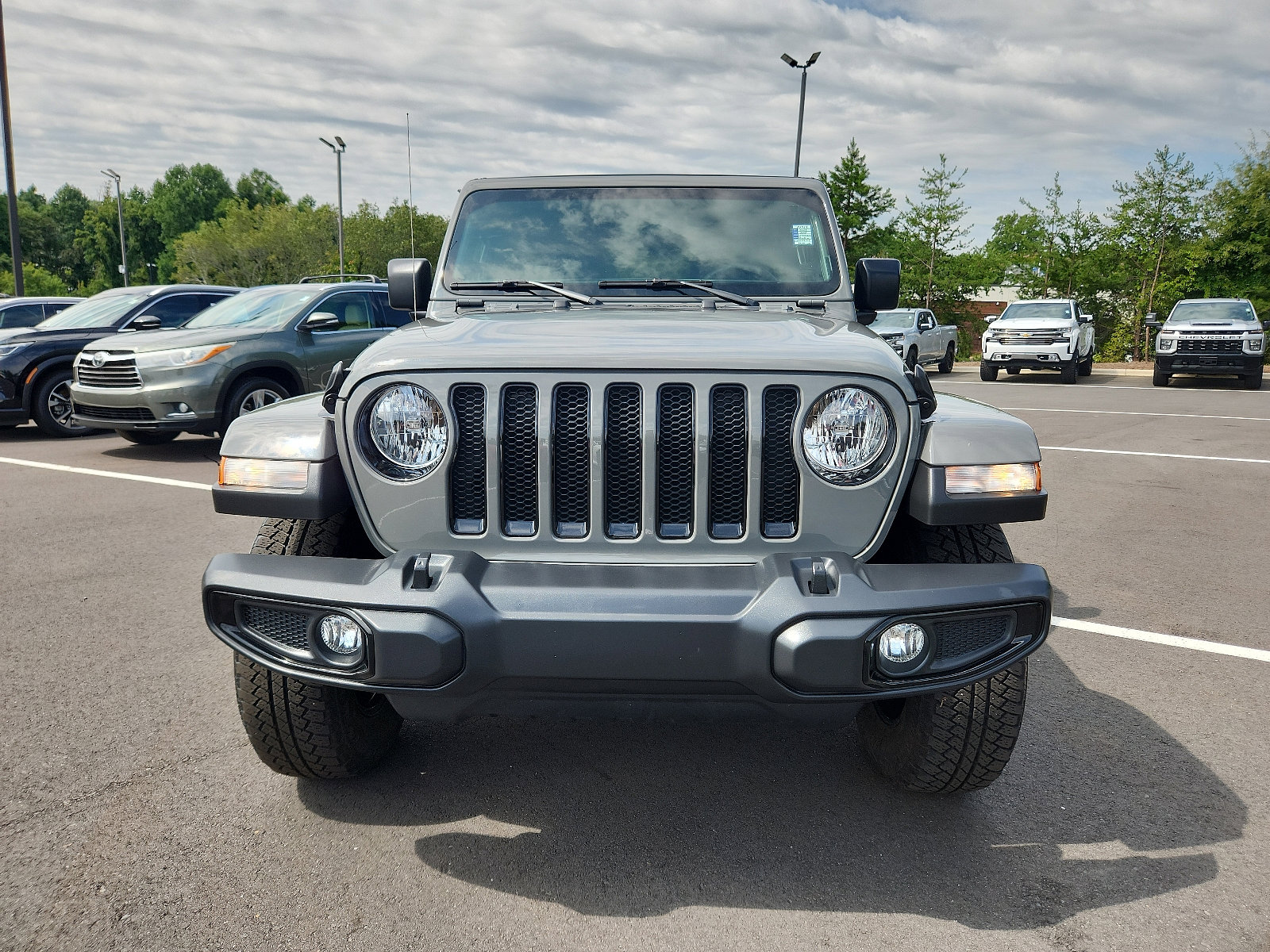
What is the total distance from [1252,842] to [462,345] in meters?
2.51

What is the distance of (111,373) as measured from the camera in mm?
9820

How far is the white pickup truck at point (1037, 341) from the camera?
21.6 m

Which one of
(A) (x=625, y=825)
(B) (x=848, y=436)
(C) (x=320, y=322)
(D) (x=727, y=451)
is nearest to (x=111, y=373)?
(C) (x=320, y=322)

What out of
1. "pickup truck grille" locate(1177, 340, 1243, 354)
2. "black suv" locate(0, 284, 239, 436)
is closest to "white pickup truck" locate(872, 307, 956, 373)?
"pickup truck grille" locate(1177, 340, 1243, 354)

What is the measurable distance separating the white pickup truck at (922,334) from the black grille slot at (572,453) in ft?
56.2

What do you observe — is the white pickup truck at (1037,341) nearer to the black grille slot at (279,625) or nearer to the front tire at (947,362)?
the front tire at (947,362)

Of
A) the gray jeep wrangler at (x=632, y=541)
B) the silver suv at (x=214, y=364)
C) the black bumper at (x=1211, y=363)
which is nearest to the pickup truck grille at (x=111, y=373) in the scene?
the silver suv at (x=214, y=364)

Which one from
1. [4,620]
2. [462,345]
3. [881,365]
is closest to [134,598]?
[4,620]

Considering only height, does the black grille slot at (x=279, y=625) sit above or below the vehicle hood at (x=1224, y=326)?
below

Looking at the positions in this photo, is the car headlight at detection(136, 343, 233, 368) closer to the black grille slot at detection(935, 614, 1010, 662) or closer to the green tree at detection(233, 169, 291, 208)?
the black grille slot at detection(935, 614, 1010, 662)

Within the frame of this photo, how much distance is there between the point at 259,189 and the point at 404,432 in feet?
455

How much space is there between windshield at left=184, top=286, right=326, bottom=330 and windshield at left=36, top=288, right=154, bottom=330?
2.00 m

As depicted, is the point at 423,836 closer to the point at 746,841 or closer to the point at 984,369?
the point at 746,841

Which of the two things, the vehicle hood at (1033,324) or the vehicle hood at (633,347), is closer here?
the vehicle hood at (633,347)
